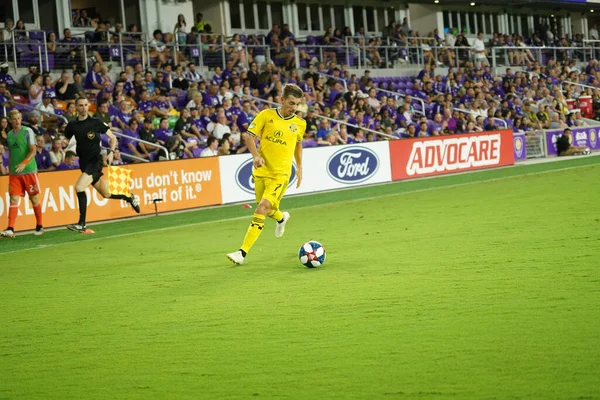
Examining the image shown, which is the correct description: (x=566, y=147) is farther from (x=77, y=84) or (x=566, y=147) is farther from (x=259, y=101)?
(x=77, y=84)

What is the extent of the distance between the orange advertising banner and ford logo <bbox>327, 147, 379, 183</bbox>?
164 inches

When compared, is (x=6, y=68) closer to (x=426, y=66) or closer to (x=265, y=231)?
(x=265, y=231)

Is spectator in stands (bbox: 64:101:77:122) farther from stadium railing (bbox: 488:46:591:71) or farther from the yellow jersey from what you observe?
stadium railing (bbox: 488:46:591:71)

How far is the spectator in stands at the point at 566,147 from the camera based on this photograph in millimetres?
33547

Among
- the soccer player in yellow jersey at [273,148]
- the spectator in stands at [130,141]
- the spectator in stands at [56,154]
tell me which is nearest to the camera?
the soccer player in yellow jersey at [273,148]

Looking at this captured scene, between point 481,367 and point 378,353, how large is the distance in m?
0.83

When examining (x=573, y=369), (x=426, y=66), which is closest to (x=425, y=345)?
(x=573, y=369)

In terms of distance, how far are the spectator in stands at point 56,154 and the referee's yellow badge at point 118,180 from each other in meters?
1.98

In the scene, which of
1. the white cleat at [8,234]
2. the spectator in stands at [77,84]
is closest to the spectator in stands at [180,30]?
the spectator in stands at [77,84]

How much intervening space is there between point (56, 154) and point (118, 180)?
2.25 metres

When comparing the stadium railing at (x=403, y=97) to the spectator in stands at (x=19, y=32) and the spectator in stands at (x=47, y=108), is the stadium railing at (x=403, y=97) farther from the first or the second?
the spectator in stands at (x=47, y=108)

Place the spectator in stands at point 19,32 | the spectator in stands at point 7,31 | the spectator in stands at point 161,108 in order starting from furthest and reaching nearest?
the spectator in stands at point 19,32 < the spectator in stands at point 7,31 < the spectator in stands at point 161,108

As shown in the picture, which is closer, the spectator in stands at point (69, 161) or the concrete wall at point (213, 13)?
the spectator in stands at point (69, 161)

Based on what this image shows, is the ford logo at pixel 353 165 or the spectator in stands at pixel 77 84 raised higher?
the spectator in stands at pixel 77 84
